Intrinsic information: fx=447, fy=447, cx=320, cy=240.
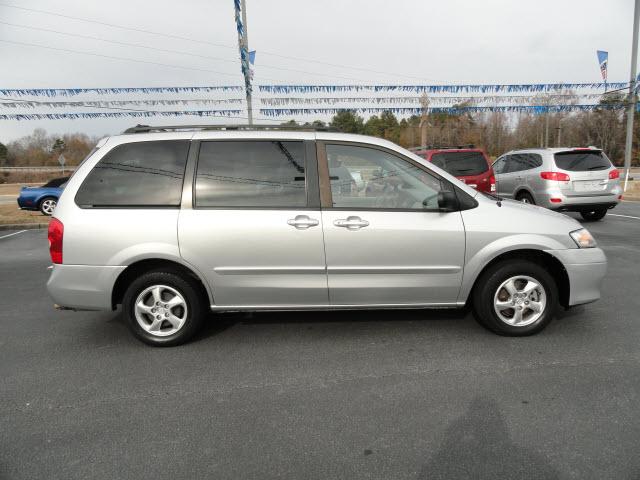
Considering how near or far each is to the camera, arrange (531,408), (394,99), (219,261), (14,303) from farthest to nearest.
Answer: (394,99) → (14,303) → (219,261) → (531,408)

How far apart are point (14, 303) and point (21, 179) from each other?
5333cm

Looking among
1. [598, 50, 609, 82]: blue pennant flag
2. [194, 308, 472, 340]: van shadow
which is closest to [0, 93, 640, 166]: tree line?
[598, 50, 609, 82]: blue pennant flag

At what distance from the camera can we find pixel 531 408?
2.76m

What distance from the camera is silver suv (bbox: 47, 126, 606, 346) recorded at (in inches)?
141

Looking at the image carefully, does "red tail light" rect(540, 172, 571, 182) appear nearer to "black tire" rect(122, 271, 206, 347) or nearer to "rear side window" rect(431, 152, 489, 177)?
"rear side window" rect(431, 152, 489, 177)

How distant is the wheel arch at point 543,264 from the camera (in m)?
3.78

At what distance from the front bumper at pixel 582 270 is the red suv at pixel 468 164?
244 inches

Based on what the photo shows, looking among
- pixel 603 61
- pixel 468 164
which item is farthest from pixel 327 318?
pixel 603 61

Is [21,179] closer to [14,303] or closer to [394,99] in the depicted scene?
[394,99]

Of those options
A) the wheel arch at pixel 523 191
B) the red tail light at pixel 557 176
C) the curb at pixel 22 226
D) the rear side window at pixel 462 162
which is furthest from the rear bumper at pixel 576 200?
the curb at pixel 22 226

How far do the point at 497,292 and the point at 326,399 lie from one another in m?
1.78

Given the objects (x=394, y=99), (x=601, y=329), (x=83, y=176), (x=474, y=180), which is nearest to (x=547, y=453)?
(x=601, y=329)

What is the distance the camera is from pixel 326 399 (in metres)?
2.93

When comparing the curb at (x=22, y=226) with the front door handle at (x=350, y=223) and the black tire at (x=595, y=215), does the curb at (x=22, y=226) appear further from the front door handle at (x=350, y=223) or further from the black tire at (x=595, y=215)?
the black tire at (x=595, y=215)
